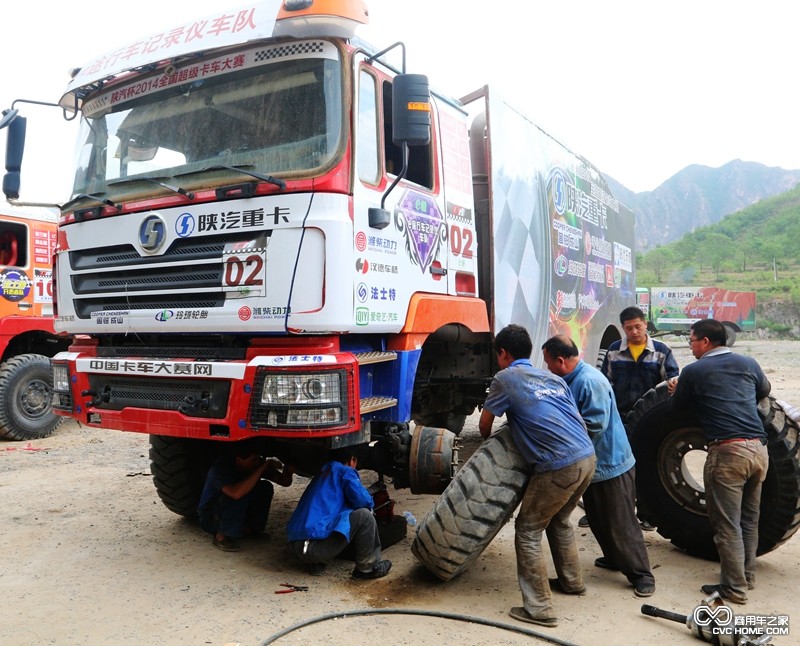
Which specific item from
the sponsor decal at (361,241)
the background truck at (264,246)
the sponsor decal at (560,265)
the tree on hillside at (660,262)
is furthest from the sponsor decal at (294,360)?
the tree on hillside at (660,262)

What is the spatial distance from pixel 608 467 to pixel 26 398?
7402 millimetres

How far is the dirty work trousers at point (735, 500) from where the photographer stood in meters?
3.73

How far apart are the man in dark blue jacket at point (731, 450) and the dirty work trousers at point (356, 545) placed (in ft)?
6.08

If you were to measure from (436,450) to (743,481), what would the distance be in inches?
66.4

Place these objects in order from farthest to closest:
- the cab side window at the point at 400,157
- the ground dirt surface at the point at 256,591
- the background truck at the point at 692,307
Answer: the background truck at the point at 692,307 → the cab side window at the point at 400,157 → the ground dirt surface at the point at 256,591

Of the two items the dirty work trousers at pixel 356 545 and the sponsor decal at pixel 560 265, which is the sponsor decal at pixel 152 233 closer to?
the dirty work trousers at pixel 356 545

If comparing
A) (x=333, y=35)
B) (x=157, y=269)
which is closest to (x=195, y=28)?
(x=333, y=35)

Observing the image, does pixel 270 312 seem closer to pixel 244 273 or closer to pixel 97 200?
pixel 244 273

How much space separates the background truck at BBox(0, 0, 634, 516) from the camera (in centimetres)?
369

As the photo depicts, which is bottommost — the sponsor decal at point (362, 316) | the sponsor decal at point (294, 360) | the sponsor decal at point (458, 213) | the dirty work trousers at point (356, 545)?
the dirty work trousers at point (356, 545)

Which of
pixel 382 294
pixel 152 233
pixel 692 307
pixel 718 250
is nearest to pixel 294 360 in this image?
pixel 382 294

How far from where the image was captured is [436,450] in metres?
4.25

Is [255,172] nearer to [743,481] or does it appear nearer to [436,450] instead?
[436,450]

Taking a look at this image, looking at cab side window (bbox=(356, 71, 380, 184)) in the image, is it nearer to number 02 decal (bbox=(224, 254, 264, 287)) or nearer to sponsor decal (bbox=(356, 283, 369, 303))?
sponsor decal (bbox=(356, 283, 369, 303))
